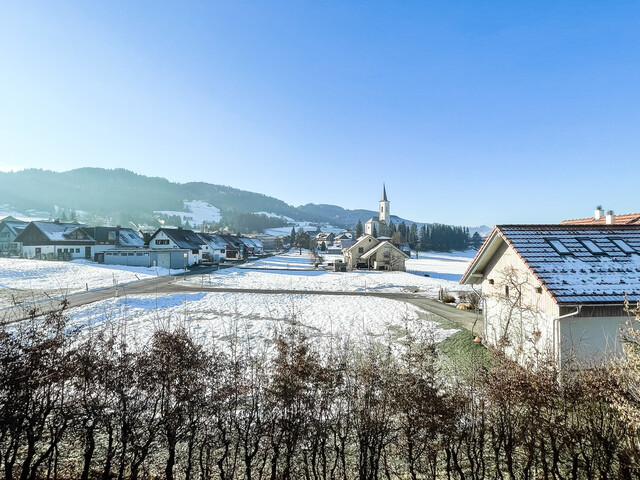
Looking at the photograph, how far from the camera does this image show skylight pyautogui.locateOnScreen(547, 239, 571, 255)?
10627 mm

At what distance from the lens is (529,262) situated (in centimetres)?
1006

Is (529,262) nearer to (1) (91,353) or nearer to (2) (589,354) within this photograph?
(2) (589,354)

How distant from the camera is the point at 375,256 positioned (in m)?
54.5

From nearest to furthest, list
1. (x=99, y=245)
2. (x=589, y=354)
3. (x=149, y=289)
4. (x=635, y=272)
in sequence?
(x=589, y=354) → (x=635, y=272) → (x=149, y=289) → (x=99, y=245)

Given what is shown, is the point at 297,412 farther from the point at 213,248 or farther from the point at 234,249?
the point at 234,249

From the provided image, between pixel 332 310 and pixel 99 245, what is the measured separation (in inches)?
2079

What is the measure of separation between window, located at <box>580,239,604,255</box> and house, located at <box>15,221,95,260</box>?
201ft

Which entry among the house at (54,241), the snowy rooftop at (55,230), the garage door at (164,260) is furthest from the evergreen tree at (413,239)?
the snowy rooftop at (55,230)

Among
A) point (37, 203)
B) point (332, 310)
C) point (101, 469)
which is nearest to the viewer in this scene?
point (101, 469)

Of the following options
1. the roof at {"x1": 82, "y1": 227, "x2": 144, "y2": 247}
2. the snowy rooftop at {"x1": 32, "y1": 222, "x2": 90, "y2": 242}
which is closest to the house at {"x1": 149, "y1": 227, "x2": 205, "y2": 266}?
the roof at {"x1": 82, "y1": 227, "x2": 144, "y2": 247}

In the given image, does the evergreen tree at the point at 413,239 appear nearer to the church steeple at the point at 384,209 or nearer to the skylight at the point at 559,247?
the church steeple at the point at 384,209

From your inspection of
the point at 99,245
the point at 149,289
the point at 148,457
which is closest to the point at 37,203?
the point at 99,245

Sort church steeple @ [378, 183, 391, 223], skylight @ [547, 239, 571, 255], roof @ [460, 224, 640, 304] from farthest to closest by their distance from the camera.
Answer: church steeple @ [378, 183, 391, 223] → skylight @ [547, 239, 571, 255] → roof @ [460, 224, 640, 304]

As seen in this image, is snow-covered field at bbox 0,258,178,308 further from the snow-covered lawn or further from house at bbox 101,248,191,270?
Answer: the snow-covered lawn
